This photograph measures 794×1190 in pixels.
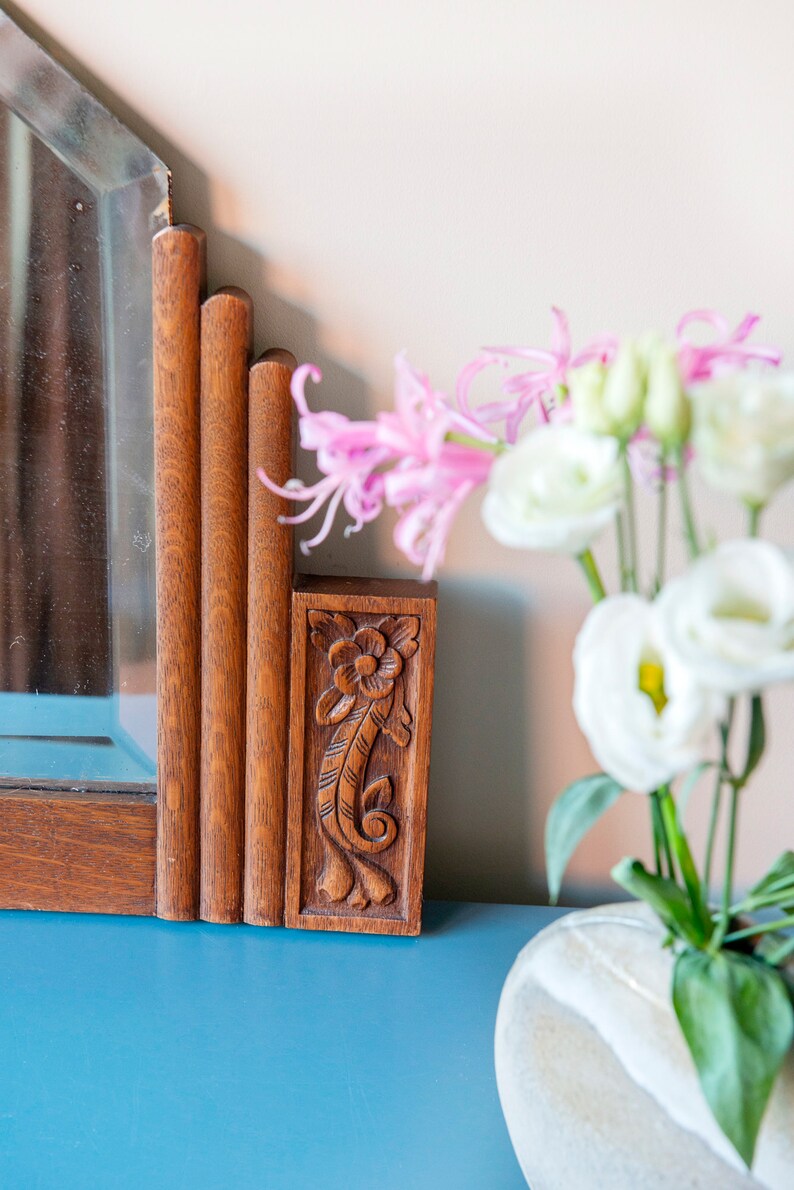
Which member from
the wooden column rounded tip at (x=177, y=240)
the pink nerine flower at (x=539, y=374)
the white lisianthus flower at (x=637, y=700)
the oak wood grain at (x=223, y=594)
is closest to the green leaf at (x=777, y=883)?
the white lisianthus flower at (x=637, y=700)

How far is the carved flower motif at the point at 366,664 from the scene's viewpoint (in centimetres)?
64

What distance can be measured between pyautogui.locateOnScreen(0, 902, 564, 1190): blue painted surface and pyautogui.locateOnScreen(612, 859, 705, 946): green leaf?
176 millimetres

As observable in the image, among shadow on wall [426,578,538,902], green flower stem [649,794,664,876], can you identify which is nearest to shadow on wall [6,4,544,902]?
shadow on wall [426,578,538,902]

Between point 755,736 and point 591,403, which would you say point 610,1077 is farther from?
point 591,403

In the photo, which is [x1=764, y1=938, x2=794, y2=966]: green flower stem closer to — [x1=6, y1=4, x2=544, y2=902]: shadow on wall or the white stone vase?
the white stone vase

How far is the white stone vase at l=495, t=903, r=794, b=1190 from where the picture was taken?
410 mm

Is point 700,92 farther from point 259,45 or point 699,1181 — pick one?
point 699,1181

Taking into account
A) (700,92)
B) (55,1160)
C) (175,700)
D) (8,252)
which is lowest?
(55,1160)

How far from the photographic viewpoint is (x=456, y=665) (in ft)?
2.37

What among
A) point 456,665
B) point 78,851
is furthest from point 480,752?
point 78,851

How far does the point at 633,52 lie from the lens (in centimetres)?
61

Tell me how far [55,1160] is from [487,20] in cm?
64

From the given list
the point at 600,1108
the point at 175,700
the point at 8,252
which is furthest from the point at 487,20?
the point at 600,1108

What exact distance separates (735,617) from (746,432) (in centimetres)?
6
